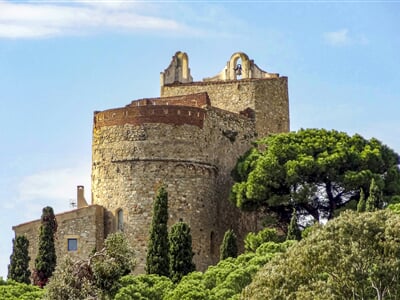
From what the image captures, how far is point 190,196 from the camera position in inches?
2872

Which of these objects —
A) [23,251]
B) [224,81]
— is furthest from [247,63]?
[23,251]

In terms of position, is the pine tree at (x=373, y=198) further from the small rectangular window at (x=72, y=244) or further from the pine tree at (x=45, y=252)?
the pine tree at (x=45, y=252)

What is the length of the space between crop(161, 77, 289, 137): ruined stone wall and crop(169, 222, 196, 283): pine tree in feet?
48.3

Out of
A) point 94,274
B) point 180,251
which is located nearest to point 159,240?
point 180,251

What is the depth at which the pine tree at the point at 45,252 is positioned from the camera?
6869cm

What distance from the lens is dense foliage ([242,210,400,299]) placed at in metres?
48.8

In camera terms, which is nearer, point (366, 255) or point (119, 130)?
point (366, 255)

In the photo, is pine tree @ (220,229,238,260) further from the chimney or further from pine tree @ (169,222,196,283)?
the chimney

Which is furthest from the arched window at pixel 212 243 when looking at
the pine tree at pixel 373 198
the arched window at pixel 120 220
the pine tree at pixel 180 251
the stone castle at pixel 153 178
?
the pine tree at pixel 373 198

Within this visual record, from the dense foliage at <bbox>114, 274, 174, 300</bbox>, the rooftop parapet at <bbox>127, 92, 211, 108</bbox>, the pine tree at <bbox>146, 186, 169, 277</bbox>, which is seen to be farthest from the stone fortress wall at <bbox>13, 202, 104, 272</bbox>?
the dense foliage at <bbox>114, 274, 174, 300</bbox>

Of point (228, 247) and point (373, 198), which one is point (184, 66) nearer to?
point (228, 247)

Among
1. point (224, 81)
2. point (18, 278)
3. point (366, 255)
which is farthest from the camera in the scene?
point (224, 81)

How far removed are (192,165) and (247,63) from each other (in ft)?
46.4

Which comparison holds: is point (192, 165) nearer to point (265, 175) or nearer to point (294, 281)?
point (265, 175)
